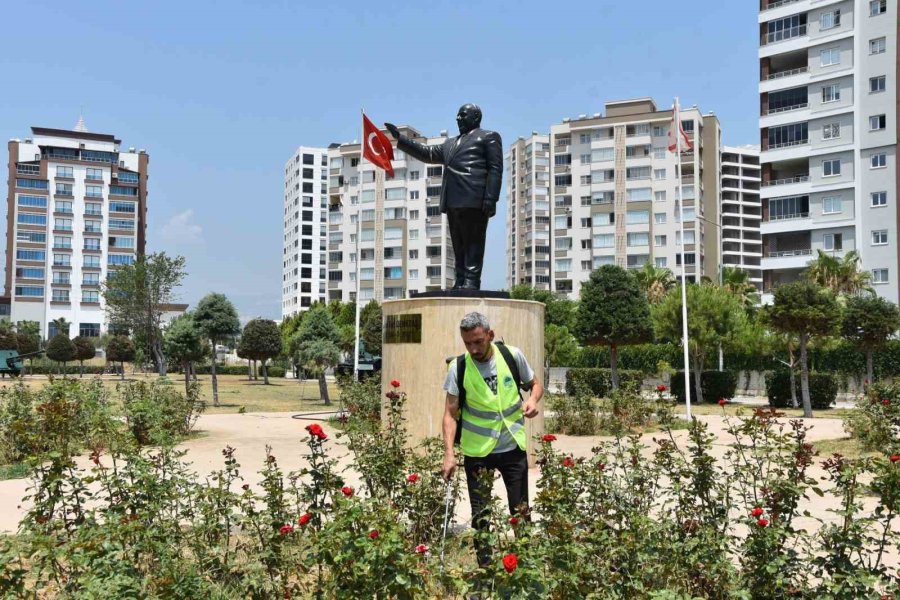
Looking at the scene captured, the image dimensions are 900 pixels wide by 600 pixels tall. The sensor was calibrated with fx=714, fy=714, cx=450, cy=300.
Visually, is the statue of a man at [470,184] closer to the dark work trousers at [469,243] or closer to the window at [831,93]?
the dark work trousers at [469,243]

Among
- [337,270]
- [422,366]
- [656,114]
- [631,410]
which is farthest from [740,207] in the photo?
[422,366]

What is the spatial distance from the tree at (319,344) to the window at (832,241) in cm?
3165

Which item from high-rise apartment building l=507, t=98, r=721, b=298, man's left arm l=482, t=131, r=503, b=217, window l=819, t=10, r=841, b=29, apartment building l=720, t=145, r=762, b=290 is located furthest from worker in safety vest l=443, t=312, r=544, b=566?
apartment building l=720, t=145, r=762, b=290

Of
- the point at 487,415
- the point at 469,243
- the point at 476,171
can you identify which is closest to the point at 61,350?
the point at 469,243

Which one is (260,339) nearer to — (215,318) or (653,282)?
(215,318)

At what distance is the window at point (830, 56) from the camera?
42.9m

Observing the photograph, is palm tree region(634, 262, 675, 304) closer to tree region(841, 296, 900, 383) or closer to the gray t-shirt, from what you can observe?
tree region(841, 296, 900, 383)

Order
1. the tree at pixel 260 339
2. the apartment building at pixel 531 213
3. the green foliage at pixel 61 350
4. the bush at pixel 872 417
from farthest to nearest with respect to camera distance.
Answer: the apartment building at pixel 531 213
the green foliage at pixel 61 350
the tree at pixel 260 339
the bush at pixel 872 417

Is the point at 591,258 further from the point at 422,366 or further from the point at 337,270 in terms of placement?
the point at 422,366

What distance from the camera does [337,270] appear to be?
3184 inches

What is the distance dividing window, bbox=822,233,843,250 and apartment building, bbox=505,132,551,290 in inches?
1576

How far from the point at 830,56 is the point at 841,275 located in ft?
49.7

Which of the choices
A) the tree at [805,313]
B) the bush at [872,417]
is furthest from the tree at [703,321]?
the bush at [872,417]

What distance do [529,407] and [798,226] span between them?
4447 cm
